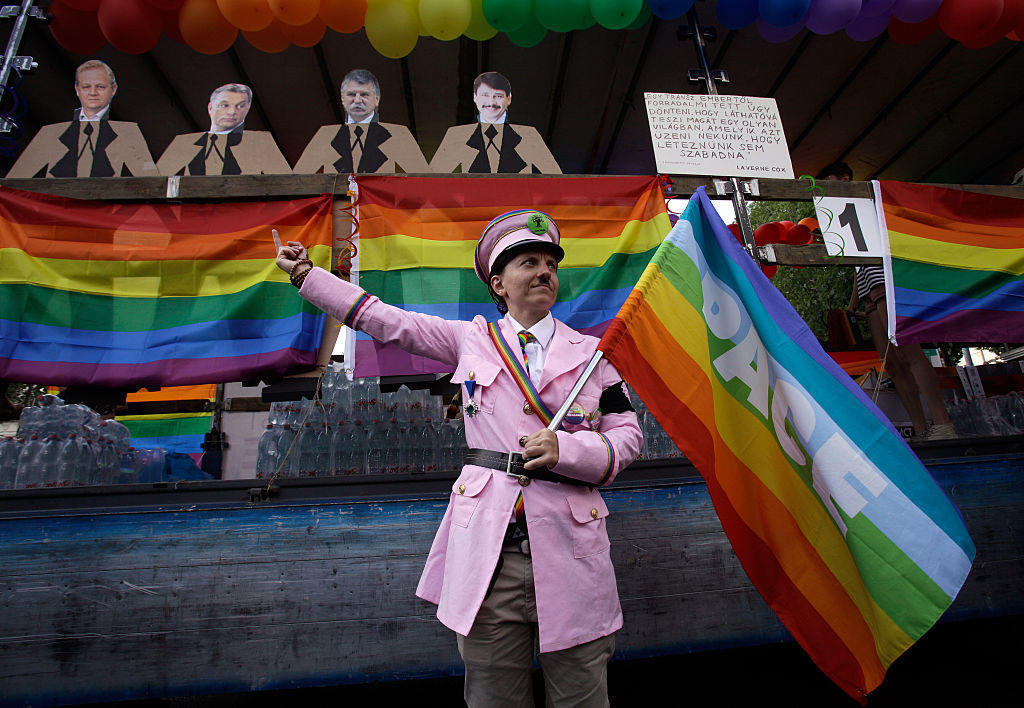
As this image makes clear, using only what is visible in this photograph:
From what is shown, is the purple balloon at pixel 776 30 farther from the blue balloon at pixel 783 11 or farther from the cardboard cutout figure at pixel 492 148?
the cardboard cutout figure at pixel 492 148

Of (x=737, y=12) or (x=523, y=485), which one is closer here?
(x=523, y=485)

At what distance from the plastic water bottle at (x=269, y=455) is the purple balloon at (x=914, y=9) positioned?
5.45 meters

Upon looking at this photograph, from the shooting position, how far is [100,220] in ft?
11.1

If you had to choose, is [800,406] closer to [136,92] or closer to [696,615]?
[696,615]

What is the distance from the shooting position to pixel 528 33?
14.4ft

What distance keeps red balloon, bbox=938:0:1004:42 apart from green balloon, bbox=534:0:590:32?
2763 mm

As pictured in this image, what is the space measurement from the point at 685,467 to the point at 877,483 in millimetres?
1500

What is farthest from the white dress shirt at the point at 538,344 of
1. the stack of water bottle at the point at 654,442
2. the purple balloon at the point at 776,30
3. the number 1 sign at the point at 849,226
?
the purple balloon at the point at 776,30

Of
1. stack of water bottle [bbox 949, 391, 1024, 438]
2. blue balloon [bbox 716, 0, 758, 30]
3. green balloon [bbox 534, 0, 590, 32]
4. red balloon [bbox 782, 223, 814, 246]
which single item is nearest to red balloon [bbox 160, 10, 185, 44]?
green balloon [bbox 534, 0, 590, 32]

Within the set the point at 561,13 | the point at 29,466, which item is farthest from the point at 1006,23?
the point at 29,466

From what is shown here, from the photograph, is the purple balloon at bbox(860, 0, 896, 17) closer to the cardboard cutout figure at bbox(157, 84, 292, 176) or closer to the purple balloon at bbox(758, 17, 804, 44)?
the purple balloon at bbox(758, 17, 804, 44)

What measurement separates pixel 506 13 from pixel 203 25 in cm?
214

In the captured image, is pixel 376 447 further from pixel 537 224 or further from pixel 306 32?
pixel 306 32

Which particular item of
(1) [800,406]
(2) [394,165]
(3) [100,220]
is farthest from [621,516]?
(3) [100,220]
